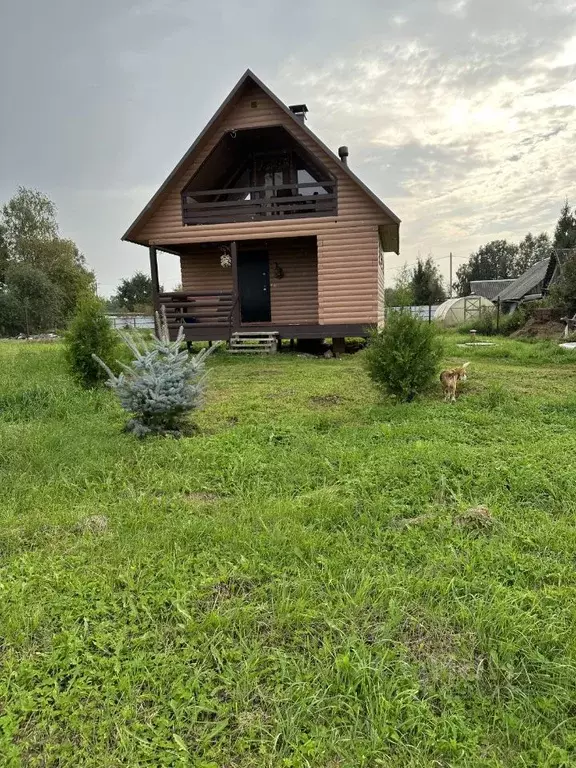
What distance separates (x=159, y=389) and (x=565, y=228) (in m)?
35.5

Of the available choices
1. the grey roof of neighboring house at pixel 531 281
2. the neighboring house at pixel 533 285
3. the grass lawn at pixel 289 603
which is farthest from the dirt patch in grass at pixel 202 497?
the grey roof of neighboring house at pixel 531 281

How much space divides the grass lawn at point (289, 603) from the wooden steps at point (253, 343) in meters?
7.85

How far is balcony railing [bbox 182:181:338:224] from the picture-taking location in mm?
11562

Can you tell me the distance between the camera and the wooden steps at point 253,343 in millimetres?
12094

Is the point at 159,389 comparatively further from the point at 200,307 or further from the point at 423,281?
the point at 423,281

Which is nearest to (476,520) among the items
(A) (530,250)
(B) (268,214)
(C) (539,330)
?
(B) (268,214)

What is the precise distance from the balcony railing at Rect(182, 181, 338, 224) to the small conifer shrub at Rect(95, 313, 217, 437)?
315 inches

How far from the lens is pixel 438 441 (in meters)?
4.25

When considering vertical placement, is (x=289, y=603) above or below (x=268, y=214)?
below

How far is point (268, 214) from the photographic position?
12.2 meters

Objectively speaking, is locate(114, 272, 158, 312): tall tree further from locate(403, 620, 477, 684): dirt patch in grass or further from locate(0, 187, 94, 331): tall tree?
locate(403, 620, 477, 684): dirt patch in grass

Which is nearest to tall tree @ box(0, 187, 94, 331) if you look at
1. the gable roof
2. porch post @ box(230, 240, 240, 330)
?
the gable roof

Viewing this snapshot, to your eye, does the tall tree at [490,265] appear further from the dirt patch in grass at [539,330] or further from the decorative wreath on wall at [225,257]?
the decorative wreath on wall at [225,257]

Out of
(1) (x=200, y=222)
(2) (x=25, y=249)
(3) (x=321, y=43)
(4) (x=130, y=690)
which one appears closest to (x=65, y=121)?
(1) (x=200, y=222)
